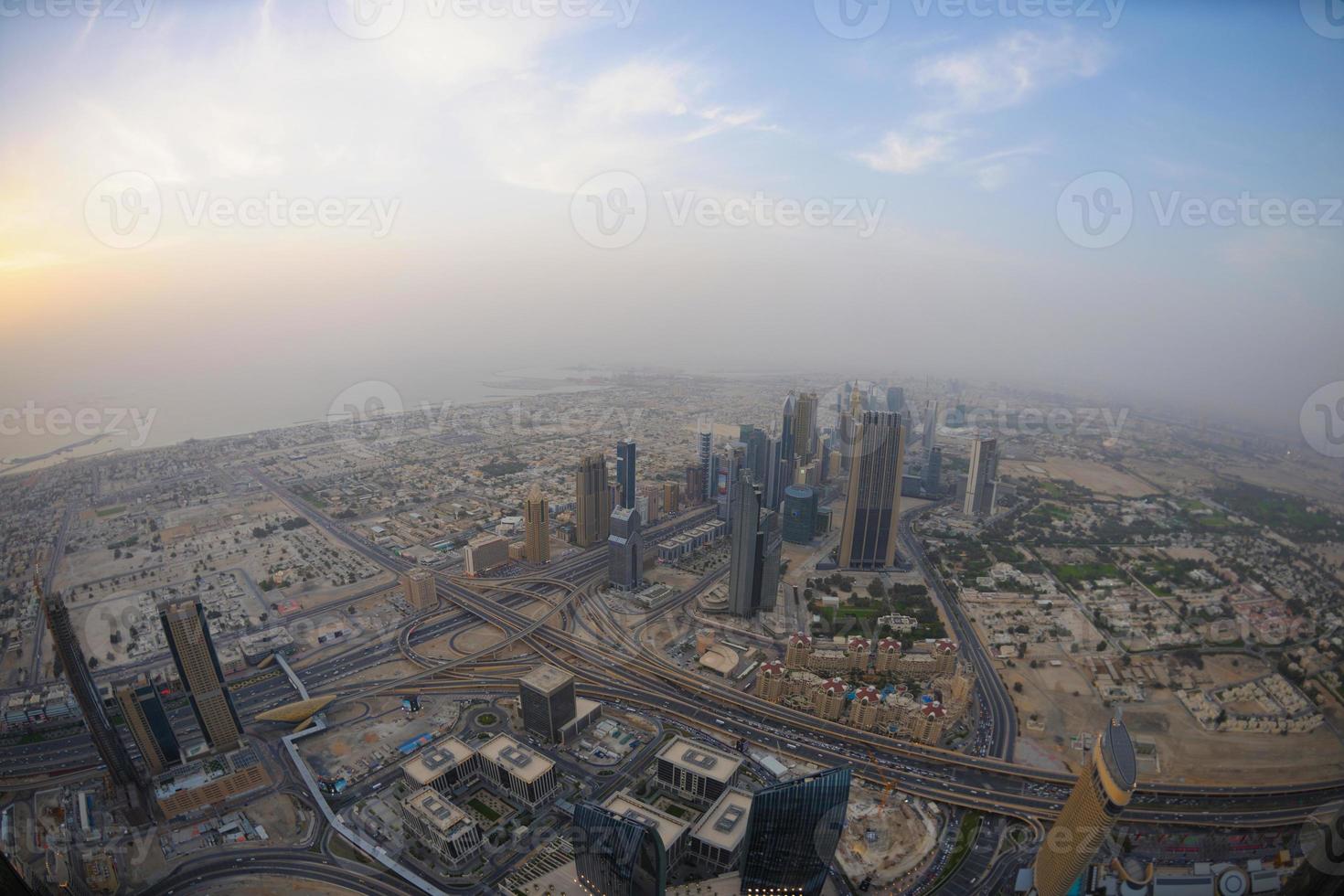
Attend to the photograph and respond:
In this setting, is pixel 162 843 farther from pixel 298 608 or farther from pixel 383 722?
pixel 298 608

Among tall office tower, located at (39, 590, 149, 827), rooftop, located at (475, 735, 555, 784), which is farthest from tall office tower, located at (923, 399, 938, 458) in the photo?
tall office tower, located at (39, 590, 149, 827)

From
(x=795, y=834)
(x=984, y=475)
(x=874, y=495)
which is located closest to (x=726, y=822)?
(x=795, y=834)

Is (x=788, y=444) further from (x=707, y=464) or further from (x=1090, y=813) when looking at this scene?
(x=1090, y=813)

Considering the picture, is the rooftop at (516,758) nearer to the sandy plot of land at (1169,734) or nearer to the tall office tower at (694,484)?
the sandy plot of land at (1169,734)

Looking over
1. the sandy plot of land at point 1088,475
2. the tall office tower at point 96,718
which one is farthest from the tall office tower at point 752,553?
the sandy plot of land at point 1088,475

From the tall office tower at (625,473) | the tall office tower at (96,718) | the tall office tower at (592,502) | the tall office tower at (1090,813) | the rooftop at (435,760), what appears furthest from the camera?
the tall office tower at (625,473)

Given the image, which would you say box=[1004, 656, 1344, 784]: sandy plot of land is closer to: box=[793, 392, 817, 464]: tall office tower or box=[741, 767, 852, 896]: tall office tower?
box=[741, 767, 852, 896]: tall office tower
